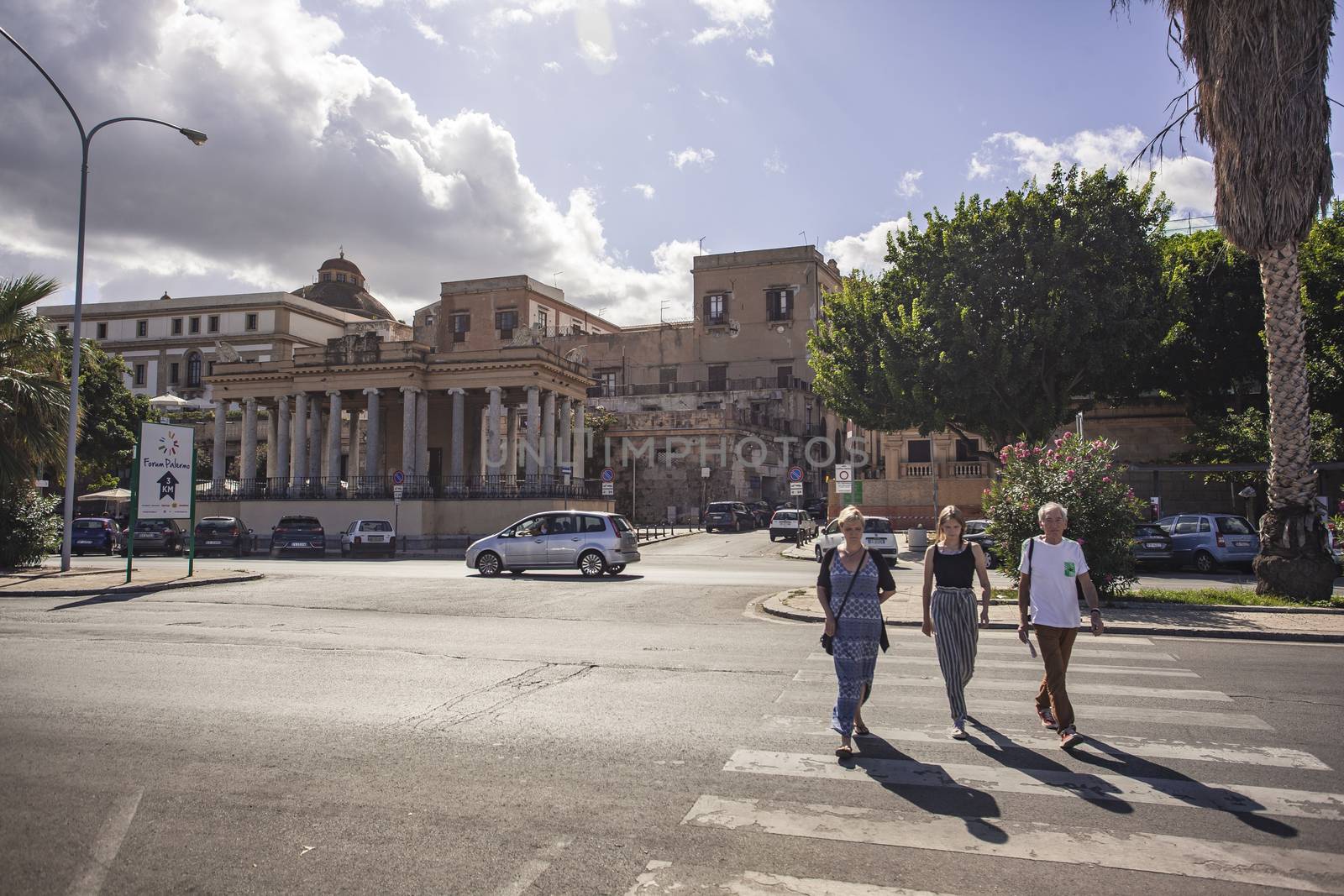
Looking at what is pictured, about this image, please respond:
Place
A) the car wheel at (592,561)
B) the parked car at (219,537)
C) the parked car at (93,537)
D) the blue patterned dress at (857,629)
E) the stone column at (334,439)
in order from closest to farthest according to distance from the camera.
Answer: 1. the blue patterned dress at (857,629)
2. the car wheel at (592,561)
3. the parked car at (219,537)
4. the parked car at (93,537)
5. the stone column at (334,439)

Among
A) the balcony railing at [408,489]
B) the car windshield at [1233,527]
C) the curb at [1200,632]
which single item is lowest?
the curb at [1200,632]

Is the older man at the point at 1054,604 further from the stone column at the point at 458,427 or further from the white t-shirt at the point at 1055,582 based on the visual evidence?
the stone column at the point at 458,427

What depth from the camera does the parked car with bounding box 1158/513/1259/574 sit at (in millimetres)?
22812

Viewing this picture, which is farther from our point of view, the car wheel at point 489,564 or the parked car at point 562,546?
the car wheel at point 489,564

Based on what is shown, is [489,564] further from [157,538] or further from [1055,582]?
[157,538]

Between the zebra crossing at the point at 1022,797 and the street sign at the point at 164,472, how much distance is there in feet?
58.1

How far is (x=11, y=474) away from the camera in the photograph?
21234mm

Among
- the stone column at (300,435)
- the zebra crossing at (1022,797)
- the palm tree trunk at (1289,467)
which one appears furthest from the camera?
the stone column at (300,435)

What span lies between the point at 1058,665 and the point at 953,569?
1.02 m

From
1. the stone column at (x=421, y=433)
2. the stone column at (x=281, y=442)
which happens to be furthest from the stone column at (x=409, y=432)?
the stone column at (x=281, y=442)

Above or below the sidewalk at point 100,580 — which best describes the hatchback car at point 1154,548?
above

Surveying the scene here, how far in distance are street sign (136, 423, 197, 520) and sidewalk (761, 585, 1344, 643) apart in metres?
14.2

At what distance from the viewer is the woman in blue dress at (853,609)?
21.5 feet

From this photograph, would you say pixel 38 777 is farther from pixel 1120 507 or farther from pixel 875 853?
pixel 1120 507
